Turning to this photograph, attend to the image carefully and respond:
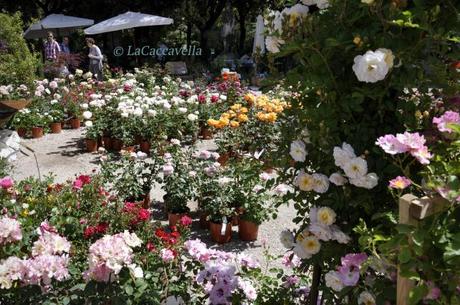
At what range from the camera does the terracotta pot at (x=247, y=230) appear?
14.9ft

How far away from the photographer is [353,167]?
175cm

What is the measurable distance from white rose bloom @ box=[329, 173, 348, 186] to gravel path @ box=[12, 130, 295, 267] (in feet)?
5.58

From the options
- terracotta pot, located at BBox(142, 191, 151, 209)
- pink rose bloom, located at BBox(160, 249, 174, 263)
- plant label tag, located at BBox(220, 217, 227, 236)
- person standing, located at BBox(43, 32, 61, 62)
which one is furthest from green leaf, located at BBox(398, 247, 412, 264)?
person standing, located at BBox(43, 32, 61, 62)

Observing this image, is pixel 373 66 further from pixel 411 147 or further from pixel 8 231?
pixel 8 231

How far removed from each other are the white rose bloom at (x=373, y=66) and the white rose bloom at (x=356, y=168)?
0.29 meters

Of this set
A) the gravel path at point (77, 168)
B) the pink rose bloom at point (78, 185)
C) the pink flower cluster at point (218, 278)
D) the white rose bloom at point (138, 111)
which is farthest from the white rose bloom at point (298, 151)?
the white rose bloom at point (138, 111)

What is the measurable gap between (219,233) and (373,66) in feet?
10.3

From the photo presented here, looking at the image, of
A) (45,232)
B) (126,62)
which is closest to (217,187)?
(45,232)

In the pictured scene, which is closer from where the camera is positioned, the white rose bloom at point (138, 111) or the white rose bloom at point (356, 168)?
the white rose bloom at point (356, 168)

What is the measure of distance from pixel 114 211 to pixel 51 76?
9716 mm

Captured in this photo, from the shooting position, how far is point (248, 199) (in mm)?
4551

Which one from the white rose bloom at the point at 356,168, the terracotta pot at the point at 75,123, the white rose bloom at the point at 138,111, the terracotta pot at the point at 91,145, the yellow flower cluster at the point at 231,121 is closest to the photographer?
the white rose bloom at the point at 356,168

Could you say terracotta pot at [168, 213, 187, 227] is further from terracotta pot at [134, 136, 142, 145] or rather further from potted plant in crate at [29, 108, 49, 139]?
potted plant in crate at [29, 108, 49, 139]

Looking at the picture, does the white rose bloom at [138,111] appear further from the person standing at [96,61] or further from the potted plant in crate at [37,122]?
the person standing at [96,61]
